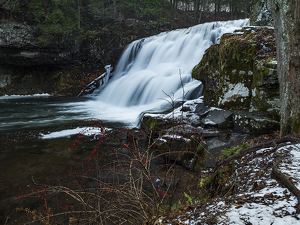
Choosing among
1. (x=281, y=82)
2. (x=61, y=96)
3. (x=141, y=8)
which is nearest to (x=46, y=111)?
(x=61, y=96)

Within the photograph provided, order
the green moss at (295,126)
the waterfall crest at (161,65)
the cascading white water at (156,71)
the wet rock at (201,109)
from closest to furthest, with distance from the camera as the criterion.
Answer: the green moss at (295,126)
the wet rock at (201,109)
the cascading white water at (156,71)
the waterfall crest at (161,65)

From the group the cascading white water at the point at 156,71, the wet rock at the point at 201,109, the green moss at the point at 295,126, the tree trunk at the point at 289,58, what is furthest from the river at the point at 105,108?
the green moss at the point at 295,126

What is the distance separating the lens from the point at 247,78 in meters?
6.20

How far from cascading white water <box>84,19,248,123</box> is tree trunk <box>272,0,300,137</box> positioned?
6.35 metres

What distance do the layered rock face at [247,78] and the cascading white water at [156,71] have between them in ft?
8.75

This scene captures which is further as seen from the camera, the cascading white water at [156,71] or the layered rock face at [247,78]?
the cascading white water at [156,71]

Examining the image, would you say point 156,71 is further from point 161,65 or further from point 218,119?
point 218,119

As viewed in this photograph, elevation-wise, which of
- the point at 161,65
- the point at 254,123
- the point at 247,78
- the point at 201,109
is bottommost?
the point at 201,109

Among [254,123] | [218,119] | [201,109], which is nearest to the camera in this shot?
[254,123]

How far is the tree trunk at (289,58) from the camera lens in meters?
2.96

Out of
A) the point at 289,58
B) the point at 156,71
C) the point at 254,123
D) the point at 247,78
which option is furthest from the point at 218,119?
the point at 156,71

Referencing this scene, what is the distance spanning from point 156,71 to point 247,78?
8745 mm

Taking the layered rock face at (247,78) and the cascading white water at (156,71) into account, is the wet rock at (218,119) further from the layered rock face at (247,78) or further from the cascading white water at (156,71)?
the cascading white water at (156,71)

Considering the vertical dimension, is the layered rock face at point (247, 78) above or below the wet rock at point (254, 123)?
above
